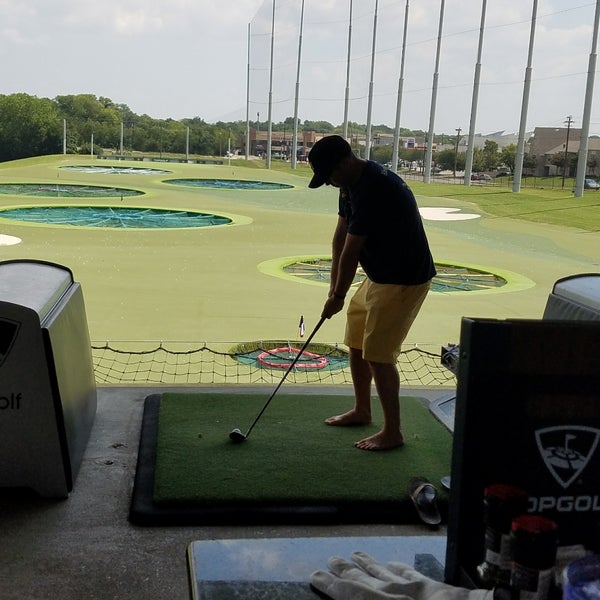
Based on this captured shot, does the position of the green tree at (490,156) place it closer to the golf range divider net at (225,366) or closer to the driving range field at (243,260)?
the driving range field at (243,260)

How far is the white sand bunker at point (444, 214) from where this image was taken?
2153 cm

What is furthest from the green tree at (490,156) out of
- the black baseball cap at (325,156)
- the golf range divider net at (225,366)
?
the black baseball cap at (325,156)

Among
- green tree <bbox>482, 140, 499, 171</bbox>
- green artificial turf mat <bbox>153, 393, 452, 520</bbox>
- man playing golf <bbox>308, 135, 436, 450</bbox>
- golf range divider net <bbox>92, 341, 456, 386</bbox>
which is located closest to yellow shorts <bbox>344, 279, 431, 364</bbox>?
man playing golf <bbox>308, 135, 436, 450</bbox>

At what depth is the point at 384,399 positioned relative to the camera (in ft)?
10.8

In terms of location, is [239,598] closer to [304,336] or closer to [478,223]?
[304,336]

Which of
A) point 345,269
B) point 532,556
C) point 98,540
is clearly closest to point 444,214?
point 345,269

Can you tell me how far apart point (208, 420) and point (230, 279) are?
6255 mm

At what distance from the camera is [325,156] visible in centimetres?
309

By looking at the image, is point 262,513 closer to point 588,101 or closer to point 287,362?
point 287,362

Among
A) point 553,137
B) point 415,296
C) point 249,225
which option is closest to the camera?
point 415,296

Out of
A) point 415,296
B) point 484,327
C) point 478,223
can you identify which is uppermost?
point 484,327

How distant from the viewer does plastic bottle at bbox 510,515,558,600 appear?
3.58 ft

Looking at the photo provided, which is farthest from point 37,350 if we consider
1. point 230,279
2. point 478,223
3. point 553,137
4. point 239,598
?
point 553,137

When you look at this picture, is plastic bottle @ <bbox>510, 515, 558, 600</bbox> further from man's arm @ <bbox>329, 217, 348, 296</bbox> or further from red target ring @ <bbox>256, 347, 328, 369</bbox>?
red target ring @ <bbox>256, 347, 328, 369</bbox>
